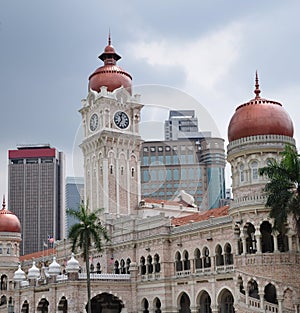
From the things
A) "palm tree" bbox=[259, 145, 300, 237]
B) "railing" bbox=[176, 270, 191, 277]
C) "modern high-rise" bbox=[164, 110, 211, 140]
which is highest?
"modern high-rise" bbox=[164, 110, 211, 140]

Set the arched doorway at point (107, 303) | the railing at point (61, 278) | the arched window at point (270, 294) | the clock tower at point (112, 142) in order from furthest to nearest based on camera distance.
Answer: the clock tower at point (112, 142) → the arched doorway at point (107, 303) → the railing at point (61, 278) → the arched window at point (270, 294)

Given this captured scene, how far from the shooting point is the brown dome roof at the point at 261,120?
44656 millimetres

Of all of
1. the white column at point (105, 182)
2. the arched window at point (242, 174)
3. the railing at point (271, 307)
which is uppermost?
the white column at point (105, 182)

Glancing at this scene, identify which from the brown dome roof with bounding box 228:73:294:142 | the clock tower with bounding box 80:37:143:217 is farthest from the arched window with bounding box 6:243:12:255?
the brown dome roof with bounding box 228:73:294:142

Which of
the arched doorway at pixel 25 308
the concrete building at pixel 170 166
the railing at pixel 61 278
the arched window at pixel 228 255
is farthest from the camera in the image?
the concrete building at pixel 170 166

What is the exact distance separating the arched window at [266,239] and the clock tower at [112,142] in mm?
28222

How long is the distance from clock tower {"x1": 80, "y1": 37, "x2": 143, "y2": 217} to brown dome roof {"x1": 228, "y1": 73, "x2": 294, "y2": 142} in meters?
27.9

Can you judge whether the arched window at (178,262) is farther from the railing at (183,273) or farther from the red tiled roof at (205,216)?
the red tiled roof at (205,216)

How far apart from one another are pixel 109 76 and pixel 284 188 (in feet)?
124

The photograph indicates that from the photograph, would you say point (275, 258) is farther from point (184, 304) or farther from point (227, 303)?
point (184, 304)

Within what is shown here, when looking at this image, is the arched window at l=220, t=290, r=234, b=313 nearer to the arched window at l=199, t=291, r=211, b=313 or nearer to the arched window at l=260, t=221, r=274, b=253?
the arched window at l=199, t=291, r=211, b=313

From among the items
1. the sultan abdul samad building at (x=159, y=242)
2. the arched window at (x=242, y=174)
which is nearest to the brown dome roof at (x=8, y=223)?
the sultan abdul samad building at (x=159, y=242)

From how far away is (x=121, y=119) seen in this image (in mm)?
73812

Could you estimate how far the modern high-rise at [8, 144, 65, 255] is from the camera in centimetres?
18950
